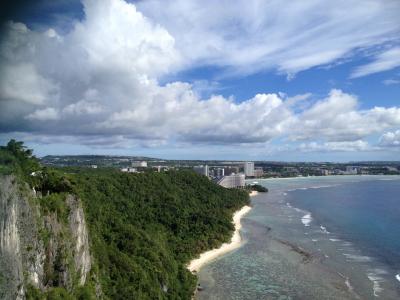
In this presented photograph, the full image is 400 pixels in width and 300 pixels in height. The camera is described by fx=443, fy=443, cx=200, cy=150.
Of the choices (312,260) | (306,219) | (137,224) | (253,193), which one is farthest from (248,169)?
(312,260)

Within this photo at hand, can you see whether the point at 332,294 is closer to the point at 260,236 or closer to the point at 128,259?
the point at 128,259

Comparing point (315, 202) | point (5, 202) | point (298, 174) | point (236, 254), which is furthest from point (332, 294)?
point (298, 174)

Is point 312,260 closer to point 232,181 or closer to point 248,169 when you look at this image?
point 232,181

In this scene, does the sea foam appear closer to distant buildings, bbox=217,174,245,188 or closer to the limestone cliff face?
the limestone cliff face

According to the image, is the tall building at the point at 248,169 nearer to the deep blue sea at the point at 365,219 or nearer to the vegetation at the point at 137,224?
the deep blue sea at the point at 365,219

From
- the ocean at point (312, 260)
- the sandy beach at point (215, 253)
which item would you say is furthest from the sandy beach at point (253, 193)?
the sandy beach at point (215, 253)

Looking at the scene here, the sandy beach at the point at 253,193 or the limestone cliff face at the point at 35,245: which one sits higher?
the limestone cliff face at the point at 35,245
